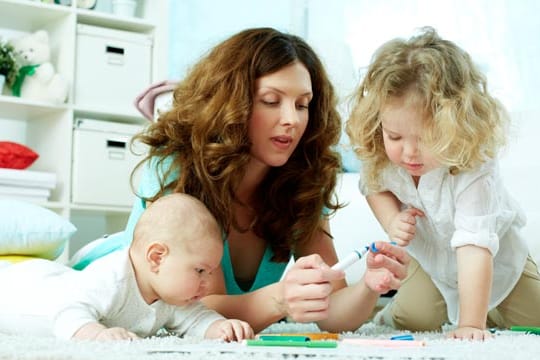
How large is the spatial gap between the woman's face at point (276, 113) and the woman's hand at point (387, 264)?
266 mm

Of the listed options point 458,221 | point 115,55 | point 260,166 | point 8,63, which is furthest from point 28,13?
point 458,221

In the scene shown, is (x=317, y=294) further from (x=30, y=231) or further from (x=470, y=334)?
(x=30, y=231)

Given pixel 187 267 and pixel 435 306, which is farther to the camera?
pixel 435 306

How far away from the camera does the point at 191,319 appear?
1.25 m

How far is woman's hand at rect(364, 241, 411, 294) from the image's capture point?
1229 mm

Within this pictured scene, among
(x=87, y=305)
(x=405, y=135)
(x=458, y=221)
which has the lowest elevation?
(x=87, y=305)

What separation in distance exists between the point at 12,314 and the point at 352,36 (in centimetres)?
231

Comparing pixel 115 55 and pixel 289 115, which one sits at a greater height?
pixel 289 115

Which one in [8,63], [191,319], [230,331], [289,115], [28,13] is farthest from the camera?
[28,13]

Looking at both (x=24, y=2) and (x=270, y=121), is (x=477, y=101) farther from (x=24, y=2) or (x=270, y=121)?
(x=24, y=2)

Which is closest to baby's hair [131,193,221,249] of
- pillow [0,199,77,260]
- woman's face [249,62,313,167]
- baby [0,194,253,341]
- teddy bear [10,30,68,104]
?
baby [0,194,253,341]

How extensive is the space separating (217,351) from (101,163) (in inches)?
80.5

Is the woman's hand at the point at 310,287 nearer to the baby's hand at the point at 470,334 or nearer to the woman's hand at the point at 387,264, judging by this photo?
the woman's hand at the point at 387,264

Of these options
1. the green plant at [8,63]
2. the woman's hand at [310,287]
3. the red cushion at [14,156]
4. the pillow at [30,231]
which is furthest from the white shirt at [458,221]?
the green plant at [8,63]
